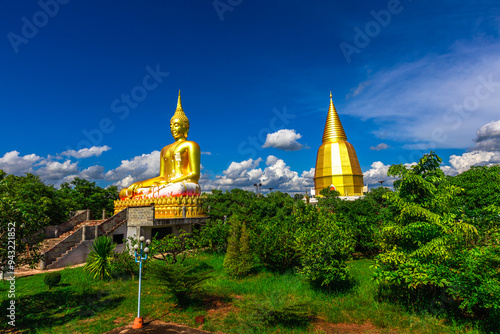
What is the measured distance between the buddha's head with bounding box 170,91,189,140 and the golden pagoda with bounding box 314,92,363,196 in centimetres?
2213

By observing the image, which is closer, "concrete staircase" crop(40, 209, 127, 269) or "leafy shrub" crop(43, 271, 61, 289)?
"leafy shrub" crop(43, 271, 61, 289)

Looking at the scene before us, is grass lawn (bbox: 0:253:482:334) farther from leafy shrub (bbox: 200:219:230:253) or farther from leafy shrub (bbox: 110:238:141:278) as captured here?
leafy shrub (bbox: 200:219:230:253)

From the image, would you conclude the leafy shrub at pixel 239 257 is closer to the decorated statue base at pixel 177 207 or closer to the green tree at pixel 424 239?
the green tree at pixel 424 239

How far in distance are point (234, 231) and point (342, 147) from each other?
99.8 ft

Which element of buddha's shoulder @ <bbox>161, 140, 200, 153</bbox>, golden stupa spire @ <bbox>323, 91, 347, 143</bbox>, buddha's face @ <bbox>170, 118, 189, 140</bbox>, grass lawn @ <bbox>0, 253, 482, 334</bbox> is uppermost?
golden stupa spire @ <bbox>323, 91, 347, 143</bbox>

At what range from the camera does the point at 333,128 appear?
44375 millimetres

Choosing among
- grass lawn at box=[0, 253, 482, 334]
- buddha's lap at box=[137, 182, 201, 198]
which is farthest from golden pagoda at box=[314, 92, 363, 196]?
grass lawn at box=[0, 253, 482, 334]

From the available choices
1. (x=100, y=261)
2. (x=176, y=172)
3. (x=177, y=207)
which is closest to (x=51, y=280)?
(x=100, y=261)

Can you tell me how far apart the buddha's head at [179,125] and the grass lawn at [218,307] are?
1677 centimetres

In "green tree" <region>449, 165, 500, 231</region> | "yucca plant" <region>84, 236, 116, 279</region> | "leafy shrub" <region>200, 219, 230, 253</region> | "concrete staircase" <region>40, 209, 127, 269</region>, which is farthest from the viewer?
"leafy shrub" <region>200, 219, 230, 253</region>

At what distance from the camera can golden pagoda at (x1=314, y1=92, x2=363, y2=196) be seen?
40.5 meters

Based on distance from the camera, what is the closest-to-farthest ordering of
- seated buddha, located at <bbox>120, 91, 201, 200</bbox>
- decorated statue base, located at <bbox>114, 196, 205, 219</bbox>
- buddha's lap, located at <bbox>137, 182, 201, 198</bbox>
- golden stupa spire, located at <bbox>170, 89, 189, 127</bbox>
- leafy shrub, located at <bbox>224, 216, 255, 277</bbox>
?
leafy shrub, located at <bbox>224, 216, 255, 277</bbox>
decorated statue base, located at <bbox>114, 196, 205, 219</bbox>
buddha's lap, located at <bbox>137, 182, 201, 198</bbox>
seated buddha, located at <bbox>120, 91, 201, 200</bbox>
golden stupa spire, located at <bbox>170, 89, 189, 127</bbox>

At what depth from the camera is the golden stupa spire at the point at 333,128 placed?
43.8 m

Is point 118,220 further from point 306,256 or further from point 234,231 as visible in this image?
point 306,256
